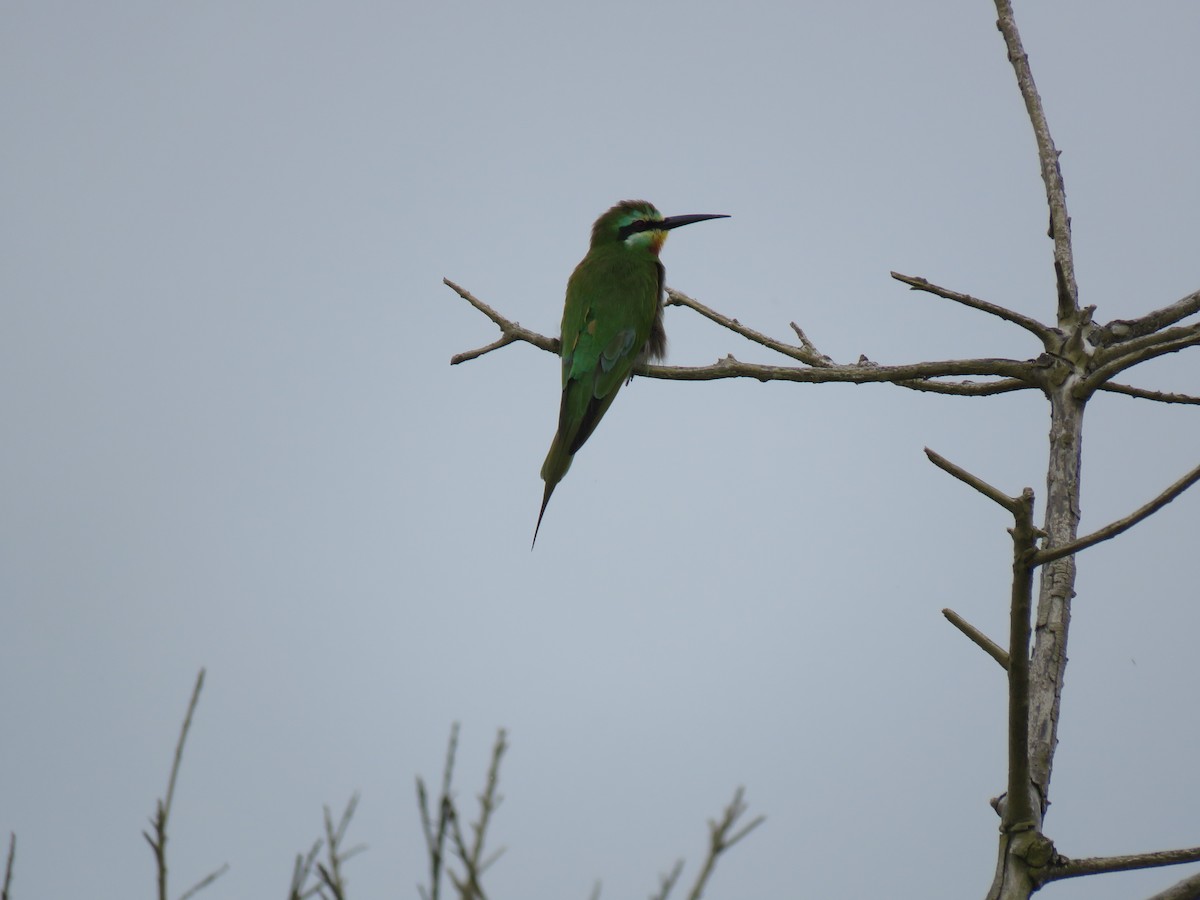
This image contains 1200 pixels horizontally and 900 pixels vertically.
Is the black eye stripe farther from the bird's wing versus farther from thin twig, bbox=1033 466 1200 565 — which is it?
thin twig, bbox=1033 466 1200 565

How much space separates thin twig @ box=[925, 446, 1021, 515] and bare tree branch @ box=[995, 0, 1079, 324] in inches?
33.9

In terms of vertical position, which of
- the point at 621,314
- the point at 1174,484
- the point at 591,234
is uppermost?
the point at 591,234

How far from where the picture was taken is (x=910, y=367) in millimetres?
2596

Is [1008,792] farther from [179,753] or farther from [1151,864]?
[179,753]

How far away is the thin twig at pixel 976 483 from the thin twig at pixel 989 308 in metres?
0.77

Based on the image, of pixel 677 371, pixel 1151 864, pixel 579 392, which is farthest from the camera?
pixel 579 392

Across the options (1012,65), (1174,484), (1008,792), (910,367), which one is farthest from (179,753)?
(1012,65)

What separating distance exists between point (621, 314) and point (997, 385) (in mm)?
2574

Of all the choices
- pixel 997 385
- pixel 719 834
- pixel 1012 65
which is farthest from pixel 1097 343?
pixel 719 834

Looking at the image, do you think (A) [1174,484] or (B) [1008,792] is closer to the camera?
(A) [1174,484]

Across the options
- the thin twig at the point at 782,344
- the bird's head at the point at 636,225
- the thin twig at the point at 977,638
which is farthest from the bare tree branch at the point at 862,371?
the bird's head at the point at 636,225

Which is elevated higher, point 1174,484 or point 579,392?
point 579,392

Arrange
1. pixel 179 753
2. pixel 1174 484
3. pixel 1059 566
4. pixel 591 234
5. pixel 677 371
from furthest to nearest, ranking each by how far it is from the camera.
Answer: pixel 591 234, pixel 677 371, pixel 1059 566, pixel 1174 484, pixel 179 753

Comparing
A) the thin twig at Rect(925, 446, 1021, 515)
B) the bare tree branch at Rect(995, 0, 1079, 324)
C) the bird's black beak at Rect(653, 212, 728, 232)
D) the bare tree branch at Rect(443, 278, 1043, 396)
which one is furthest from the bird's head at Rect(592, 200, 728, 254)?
the thin twig at Rect(925, 446, 1021, 515)
